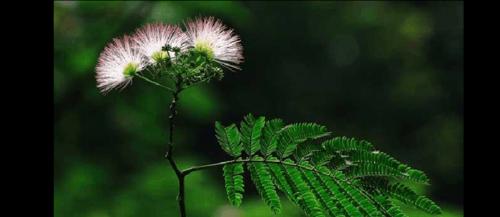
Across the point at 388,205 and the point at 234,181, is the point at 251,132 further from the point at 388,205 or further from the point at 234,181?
the point at 388,205

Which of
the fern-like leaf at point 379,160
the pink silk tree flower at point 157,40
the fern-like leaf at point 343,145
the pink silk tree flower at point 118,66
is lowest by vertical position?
the fern-like leaf at point 379,160

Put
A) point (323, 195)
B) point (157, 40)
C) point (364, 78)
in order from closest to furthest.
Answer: point (157, 40) < point (323, 195) < point (364, 78)

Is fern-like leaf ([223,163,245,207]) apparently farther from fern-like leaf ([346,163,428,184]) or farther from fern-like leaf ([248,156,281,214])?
fern-like leaf ([346,163,428,184])

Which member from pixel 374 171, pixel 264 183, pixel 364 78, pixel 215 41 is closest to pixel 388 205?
pixel 374 171

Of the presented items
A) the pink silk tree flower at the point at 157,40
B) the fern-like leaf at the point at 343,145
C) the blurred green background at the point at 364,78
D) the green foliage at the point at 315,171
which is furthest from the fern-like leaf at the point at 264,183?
the blurred green background at the point at 364,78

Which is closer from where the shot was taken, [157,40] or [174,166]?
[174,166]

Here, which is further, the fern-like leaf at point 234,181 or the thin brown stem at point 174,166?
the fern-like leaf at point 234,181

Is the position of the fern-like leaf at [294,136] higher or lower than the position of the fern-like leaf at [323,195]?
higher

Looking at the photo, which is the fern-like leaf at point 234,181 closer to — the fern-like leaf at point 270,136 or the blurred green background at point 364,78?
the fern-like leaf at point 270,136
